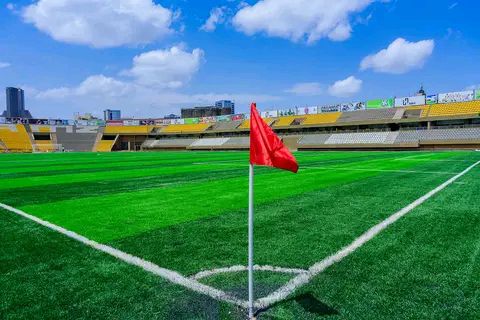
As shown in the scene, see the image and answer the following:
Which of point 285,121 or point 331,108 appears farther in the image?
point 285,121

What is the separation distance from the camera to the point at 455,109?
55.9 metres

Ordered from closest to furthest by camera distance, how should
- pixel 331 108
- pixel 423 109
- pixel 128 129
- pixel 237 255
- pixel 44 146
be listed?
pixel 237 255, pixel 423 109, pixel 331 108, pixel 44 146, pixel 128 129

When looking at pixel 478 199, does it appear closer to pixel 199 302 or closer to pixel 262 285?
pixel 262 285

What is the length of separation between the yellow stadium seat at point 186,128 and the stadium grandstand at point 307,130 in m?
0.28

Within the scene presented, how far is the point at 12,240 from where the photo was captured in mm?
6102

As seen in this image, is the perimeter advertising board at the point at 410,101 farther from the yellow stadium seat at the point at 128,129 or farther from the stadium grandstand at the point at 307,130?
the yellow stadium seat at the point at 128,129

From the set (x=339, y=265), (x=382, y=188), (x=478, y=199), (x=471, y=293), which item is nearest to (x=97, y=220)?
(x=339, y=265)

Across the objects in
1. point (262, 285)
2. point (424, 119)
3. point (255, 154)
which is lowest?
point (262, 285)

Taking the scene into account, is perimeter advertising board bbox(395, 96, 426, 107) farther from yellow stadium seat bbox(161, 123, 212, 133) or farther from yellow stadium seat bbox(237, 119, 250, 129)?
yellow stadium seat bbox(161, 123, 212, 133)

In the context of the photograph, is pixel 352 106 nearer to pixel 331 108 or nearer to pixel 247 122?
pixel 331 108

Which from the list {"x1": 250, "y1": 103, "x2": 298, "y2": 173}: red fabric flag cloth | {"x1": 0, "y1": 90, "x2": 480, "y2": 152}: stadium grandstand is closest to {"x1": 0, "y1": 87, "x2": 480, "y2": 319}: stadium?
{"x1": 250, "y1": 103, "x2": 298, "y2": 173}: red fabric flag cloth

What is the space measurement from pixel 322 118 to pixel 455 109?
24111 millimetres

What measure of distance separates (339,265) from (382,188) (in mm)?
8130

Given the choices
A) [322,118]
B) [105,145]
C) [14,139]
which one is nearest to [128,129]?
[105,145]
